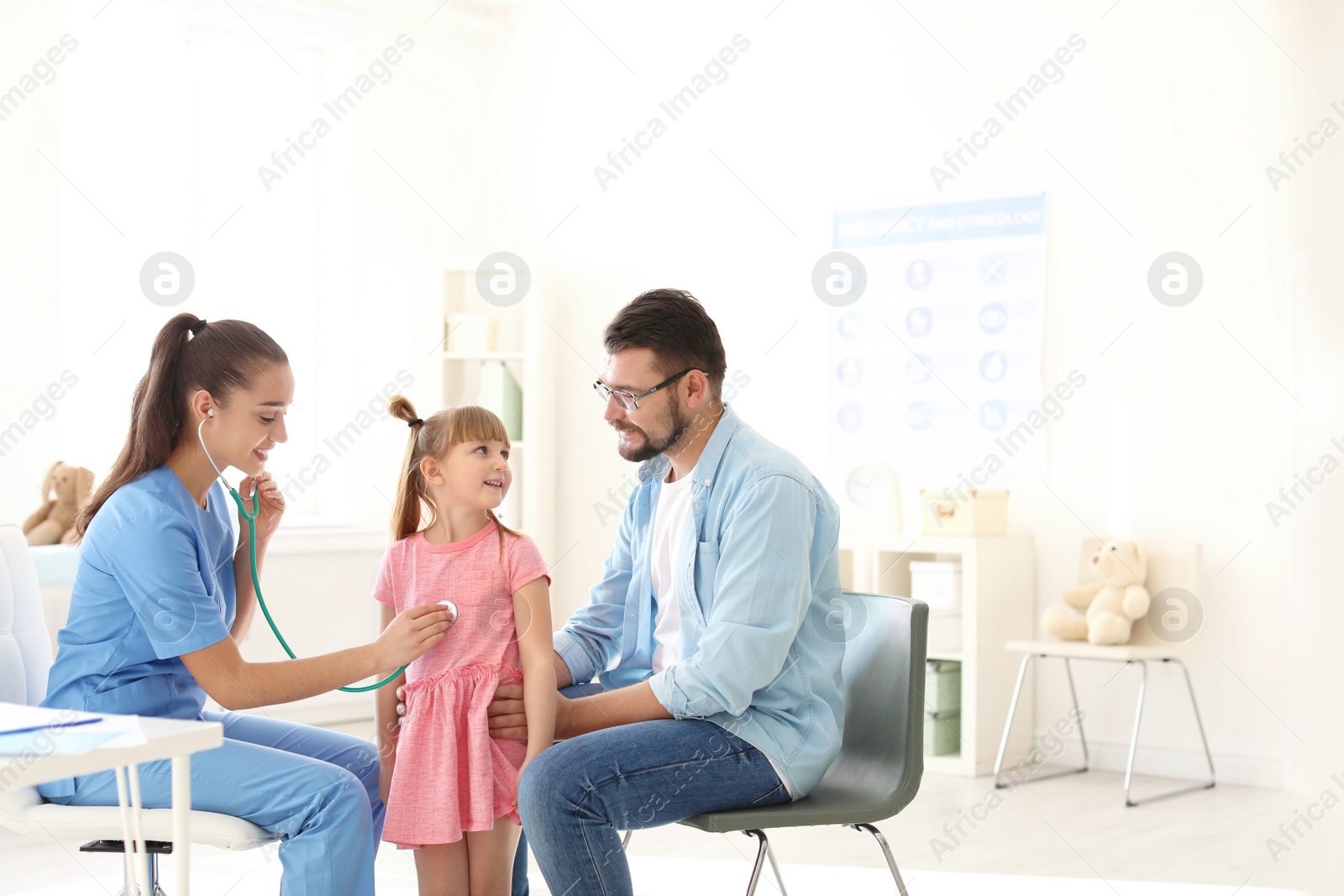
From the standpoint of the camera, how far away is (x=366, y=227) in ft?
17.4

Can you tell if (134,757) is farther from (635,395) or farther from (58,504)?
(58,504)

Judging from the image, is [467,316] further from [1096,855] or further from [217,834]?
[217,834]

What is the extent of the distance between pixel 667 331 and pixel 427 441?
412 millimetres

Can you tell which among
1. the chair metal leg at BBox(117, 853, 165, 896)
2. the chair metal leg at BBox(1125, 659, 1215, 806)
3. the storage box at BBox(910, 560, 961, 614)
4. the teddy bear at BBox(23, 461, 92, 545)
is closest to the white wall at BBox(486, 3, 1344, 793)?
the chair metal leg at BBox(1125, 659, 1215, 806)

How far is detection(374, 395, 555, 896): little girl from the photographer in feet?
6.01

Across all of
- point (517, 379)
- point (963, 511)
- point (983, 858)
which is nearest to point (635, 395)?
point (983, 858)

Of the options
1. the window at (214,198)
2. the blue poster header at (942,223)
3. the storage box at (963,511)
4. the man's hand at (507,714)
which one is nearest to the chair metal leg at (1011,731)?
the storage box at (963,511)

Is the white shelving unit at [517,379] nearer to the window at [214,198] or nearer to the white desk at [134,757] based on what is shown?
the window at [214,198]

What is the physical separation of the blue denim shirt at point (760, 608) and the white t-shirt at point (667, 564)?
0.02m

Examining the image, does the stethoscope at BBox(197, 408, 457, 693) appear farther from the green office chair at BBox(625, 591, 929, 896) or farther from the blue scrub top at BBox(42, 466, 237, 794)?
the green office chair at BBox(625, 591, 929, 896)

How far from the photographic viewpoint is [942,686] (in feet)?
13.5

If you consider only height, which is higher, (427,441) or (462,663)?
(427,441)

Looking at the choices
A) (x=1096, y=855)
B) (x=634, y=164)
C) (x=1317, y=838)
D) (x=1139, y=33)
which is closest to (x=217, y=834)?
(x=1096, y=855)

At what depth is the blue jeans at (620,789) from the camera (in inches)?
66.3
